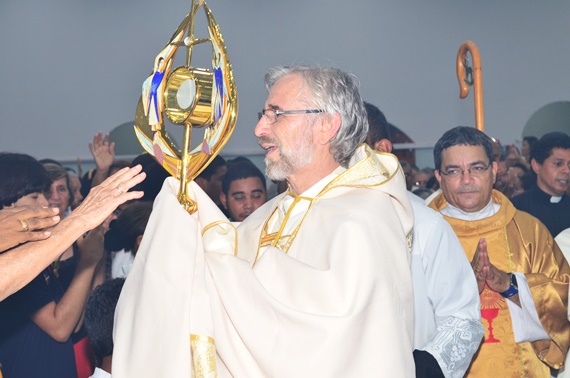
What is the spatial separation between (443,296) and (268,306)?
1.02 metres

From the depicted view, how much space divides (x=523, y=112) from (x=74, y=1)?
625 cm

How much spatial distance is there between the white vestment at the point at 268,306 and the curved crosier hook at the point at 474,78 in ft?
7.57

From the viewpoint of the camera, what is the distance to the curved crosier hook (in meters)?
4.77

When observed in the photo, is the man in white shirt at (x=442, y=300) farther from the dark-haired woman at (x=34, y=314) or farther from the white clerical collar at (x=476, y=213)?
the dark-haired woman at (x=34, y=314)

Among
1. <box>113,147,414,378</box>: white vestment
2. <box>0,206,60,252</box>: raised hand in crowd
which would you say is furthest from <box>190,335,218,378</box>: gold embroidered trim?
<box>0,206,60,252</box>: raised hand in crowd

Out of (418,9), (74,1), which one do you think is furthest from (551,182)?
(74,1)

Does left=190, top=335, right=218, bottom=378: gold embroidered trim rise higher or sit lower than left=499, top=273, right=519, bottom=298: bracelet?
higher

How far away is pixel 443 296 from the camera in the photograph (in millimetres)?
3254

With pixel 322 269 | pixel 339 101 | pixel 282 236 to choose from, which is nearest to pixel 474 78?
pixel 339 101

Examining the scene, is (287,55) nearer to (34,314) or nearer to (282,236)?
(34,314)

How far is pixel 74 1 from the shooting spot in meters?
10.5

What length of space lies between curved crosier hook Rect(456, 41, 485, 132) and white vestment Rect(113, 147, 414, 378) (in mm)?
2308

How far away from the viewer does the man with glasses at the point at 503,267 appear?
3.83 meters

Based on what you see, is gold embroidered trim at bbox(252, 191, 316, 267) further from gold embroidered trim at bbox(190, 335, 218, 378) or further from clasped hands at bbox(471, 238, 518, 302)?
clasped hands at bbox(471, 238, 518, 302)
